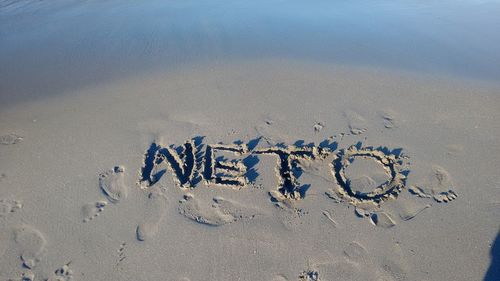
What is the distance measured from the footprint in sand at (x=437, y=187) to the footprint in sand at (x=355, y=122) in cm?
122

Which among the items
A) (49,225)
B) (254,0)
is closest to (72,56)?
(49,225)

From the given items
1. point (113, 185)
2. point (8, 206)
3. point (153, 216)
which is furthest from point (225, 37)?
point (8, 206)

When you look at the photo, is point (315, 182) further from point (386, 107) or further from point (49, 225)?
point (49, 225)

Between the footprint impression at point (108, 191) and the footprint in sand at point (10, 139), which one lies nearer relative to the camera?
the footprint impression at point (108, 191)

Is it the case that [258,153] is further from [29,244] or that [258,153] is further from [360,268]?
[29,244]

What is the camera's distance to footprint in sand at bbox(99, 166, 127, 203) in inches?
182

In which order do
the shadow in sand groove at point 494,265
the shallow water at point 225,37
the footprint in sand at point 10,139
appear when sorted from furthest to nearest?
the shallow water at point 225,37
the footprint in sand at point 10,139
the shadow in sand groove at point 494,265

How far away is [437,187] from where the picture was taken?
185 inches

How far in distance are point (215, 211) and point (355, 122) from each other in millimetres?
2870

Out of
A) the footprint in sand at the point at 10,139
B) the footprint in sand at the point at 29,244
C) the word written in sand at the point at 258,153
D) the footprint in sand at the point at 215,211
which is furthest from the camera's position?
the footprint in sand at the point at 10,139

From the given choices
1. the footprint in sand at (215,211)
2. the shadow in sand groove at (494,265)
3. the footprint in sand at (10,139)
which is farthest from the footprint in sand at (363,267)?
the footprint in sand at (10,139)

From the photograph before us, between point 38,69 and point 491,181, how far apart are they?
336 inches

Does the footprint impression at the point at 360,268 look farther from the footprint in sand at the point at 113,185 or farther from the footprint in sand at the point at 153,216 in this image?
the footprint in sand at the point at 113,185

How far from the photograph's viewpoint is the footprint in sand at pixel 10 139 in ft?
17.9
